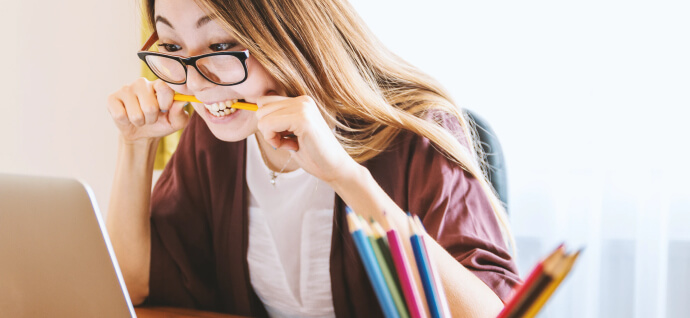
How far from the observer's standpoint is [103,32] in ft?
8.38

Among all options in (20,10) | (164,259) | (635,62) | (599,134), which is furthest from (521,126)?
(20,10)

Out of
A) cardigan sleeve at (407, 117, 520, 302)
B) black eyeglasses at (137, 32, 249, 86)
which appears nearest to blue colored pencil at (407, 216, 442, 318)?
cardigan sleeve at (407, 117, 520, 302)

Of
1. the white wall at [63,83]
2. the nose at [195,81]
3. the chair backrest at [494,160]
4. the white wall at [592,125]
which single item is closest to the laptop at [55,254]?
the nose at [195,81]

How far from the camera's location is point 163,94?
1.05 m

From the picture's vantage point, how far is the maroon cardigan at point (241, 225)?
36.1 inches

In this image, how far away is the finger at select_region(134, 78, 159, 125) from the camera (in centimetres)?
105

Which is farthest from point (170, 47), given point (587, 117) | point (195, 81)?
point (587, 117)

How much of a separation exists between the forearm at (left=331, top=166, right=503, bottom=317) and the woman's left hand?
0.02m

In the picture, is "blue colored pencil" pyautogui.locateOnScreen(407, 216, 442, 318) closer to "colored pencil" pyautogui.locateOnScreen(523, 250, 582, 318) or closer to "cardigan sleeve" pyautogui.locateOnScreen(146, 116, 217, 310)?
"colored pencil" pyautogui.locateOnScreen(523, 250, 582, 318)

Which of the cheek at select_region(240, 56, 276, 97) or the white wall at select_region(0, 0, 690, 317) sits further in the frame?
the white wall at select_region(0, 0, 690, 317)

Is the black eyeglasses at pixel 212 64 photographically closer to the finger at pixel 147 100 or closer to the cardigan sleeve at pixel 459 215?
the finger at pixel 147 100

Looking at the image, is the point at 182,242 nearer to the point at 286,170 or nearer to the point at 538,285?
the point at 286,170

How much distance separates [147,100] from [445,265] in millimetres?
595

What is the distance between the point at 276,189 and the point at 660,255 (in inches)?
46.1
